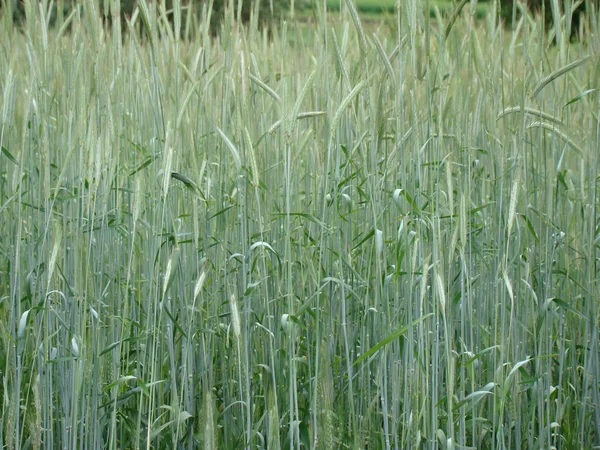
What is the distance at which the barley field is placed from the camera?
1.25 meters

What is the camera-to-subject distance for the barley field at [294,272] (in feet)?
4.11

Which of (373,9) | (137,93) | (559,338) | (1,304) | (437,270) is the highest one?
(373,9)

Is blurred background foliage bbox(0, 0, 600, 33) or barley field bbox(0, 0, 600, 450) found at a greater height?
blurred background foliage bbox(0, 0, 600, 33)

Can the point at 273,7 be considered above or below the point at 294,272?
above

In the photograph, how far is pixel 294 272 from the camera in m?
1.57

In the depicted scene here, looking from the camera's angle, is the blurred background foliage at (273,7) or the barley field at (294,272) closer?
the barley field at (294,272)

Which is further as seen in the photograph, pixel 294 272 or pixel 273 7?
pixel 273 7

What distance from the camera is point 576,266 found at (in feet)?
5.70

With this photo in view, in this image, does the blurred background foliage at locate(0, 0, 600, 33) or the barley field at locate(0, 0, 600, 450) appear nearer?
the barley field at locate(0, 0, 600, 450)

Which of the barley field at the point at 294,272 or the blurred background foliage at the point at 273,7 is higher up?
the blurred background foliage at the point at 273,7

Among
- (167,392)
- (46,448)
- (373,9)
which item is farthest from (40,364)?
(373,9)

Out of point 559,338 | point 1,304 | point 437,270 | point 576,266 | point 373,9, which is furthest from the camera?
point 373,9

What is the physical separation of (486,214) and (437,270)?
61 centimetres

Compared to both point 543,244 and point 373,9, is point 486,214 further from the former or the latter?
point 373,9
